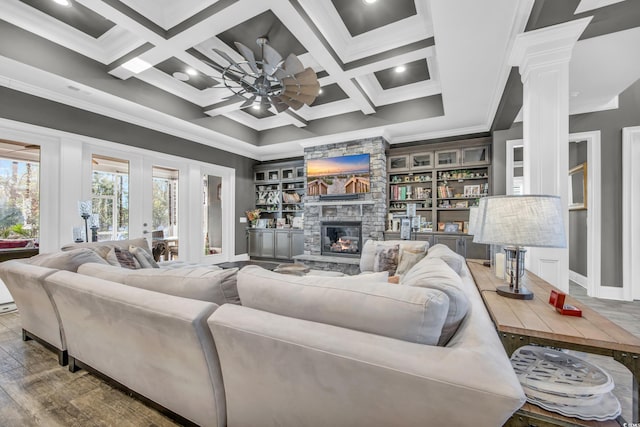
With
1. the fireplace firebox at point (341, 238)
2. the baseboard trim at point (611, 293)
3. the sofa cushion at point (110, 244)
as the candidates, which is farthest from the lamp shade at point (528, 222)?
the fireplace firebox at point (341, 238)

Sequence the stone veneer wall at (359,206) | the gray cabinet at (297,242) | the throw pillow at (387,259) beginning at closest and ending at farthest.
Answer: the throw pillow at (387,259) < the stone veneer wall at (359,206) < the gray cabinet at (297,242)

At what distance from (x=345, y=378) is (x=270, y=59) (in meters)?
2.65

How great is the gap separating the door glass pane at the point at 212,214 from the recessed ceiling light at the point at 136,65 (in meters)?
2.85

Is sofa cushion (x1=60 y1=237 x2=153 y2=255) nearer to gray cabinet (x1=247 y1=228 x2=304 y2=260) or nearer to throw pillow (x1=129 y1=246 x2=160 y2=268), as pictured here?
throw pillow (x1=129 y1=246 x2=160 y2=268)

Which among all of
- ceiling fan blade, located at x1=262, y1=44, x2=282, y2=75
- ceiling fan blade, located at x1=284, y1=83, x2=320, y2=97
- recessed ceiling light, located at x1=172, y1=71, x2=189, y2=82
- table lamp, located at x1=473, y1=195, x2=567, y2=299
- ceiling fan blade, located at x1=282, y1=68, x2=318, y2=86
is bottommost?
table lamp, located at x1=473, y1=195, x2=567, y2=299

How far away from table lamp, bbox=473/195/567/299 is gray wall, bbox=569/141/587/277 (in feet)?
14.6

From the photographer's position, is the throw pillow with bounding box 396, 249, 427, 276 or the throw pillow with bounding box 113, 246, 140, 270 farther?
the throw pillow with bounding box 396, 249, 427, 276

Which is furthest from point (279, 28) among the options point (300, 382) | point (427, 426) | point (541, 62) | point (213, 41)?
point (427, 426)

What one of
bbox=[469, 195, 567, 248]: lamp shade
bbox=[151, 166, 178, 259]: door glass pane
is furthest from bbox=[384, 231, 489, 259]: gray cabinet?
bbox=[151, 166, 178, 259]: door glass pane

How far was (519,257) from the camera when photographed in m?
1.58

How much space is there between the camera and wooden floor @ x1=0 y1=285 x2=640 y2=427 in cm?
153

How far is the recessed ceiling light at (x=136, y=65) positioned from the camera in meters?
3.42

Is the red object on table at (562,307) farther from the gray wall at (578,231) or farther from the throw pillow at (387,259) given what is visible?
the gray wall at (578,231)

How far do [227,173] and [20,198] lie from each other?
3546mm
